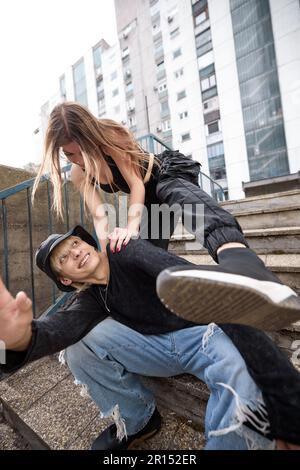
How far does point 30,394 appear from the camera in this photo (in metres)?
1.44

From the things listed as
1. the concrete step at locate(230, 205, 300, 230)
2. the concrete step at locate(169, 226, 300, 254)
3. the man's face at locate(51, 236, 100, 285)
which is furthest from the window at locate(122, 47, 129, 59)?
the man's face at locate(51, 236, 100, 285)

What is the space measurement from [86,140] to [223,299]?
1.11 meters

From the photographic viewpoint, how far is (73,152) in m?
1.37

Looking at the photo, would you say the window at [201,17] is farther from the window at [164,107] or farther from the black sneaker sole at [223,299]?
the black sneaker sole at [223,299]

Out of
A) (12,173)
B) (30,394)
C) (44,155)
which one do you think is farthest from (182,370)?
(12,173)

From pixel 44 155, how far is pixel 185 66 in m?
23.5

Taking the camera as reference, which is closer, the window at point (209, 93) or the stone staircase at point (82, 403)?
the stone staircase at point (82, 403)

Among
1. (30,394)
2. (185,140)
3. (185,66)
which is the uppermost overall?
(185,66)

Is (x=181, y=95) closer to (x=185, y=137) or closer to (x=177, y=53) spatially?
(x=185, y=137)

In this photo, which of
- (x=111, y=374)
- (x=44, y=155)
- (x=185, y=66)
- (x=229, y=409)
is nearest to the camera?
(x=229, y=409)

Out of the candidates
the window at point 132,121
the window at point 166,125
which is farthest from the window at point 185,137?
the window at point 132,121

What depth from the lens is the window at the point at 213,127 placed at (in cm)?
1836

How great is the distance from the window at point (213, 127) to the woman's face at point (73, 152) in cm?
1947
